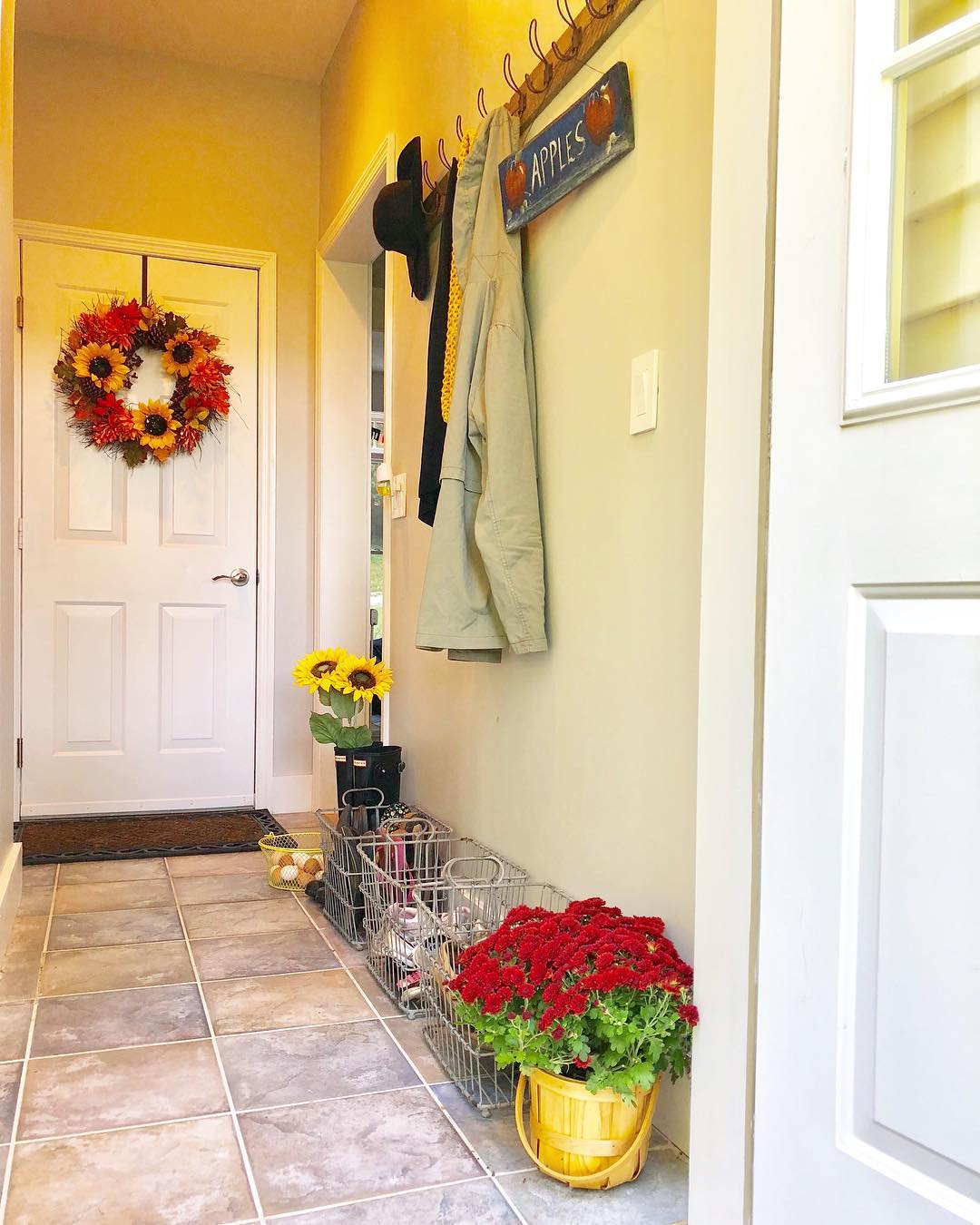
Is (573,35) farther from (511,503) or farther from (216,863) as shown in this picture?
(216,863)

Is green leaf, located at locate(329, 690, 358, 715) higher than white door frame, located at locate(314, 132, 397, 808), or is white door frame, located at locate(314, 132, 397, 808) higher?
white door frame, located at locate(314, 132, 397, 808)

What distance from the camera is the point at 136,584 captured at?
4.01 metres

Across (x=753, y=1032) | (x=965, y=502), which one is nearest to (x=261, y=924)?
(x=753, y=1032)

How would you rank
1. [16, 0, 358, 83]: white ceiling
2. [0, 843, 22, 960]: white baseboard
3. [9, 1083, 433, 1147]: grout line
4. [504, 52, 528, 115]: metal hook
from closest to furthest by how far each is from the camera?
[9, 1083, 433, 1147]: grout line < [504, 52, 528, 115]: metal hook < [0, 843, 22, 960]: white baseboard < [16, 0, 358, 83]: white ceiling

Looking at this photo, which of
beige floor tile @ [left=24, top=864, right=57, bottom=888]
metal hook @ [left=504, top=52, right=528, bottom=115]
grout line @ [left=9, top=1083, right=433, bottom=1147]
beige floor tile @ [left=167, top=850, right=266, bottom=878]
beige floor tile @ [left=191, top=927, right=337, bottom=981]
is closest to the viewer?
grout line @ [left=9, top=1083, right=433, bottom=1147]

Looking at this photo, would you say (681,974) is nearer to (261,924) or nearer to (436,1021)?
(436,1021)

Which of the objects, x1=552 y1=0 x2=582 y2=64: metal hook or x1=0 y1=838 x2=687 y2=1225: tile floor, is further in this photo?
x1=552 y1=0 x2=582 y2=64: metal hook

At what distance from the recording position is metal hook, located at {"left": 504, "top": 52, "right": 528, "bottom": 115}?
2.12m

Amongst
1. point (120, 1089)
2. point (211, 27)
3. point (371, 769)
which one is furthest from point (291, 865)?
point (211, 27)

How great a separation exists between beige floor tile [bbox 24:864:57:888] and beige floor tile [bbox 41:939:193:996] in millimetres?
698

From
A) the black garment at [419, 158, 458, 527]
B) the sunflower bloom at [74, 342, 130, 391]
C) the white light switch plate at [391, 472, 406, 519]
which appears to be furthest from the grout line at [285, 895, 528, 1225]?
the sunflower bloom at [74, 342, 130, 391]

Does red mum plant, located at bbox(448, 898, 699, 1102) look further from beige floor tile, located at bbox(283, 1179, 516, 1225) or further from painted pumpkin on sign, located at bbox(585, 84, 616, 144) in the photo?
painted pumpkin on sign, located at bbox(585, 84, 616, 144)

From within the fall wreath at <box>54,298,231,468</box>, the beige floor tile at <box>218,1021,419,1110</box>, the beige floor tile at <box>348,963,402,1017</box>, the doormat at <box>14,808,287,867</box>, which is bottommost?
the doormat at <box>14,808,287,867</box>

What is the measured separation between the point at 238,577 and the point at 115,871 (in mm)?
1360
